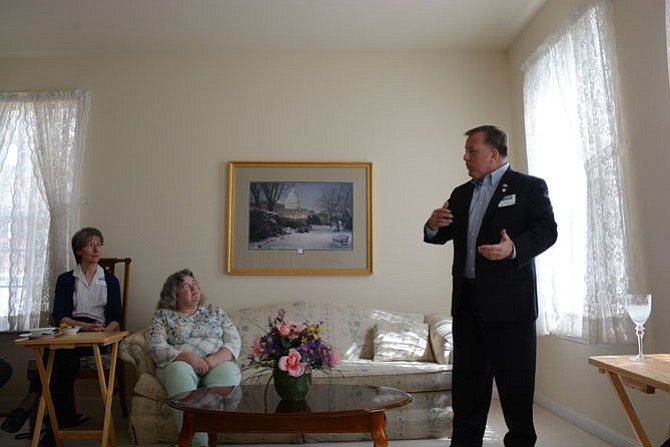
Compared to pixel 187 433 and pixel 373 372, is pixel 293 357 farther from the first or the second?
pixel 373 372

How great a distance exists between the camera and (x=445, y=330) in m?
3.81

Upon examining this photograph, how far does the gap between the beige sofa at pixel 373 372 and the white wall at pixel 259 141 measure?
1.43 ft

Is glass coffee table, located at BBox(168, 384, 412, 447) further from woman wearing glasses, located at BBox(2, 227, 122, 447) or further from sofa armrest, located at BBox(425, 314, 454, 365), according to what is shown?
woman wearing glasses, located at BBox(2, 227, 122, 447)

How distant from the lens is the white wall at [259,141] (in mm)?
4582

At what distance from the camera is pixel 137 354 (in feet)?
11.6

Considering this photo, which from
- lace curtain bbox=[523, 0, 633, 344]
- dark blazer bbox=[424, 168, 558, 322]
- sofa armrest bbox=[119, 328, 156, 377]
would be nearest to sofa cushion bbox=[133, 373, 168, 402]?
sofa armrest bbox=[119, 328, 156, 377]

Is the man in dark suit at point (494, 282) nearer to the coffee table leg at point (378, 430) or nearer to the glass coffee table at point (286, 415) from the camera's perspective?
the glass coffee table at point (286, 415)

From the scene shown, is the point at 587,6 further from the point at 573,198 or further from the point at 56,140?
the point at 56,140

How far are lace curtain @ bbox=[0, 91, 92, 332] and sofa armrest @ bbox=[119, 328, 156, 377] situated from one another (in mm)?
1231

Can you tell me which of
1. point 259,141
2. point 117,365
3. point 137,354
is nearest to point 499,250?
point 137,354

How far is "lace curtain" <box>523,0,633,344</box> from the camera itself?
3.03 meters

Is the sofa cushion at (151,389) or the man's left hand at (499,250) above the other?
the man's left hand at (499,250)

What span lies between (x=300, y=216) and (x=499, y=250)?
2.44 m

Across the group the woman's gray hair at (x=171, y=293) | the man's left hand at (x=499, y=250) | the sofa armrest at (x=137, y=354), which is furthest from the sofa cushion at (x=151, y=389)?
the man's left hand at (x=499, y=250)
